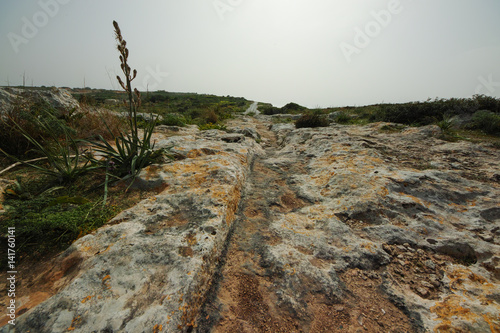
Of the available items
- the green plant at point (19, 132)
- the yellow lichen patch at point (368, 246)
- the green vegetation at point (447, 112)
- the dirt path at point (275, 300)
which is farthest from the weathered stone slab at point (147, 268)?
the green vegetation at point (447, 112)

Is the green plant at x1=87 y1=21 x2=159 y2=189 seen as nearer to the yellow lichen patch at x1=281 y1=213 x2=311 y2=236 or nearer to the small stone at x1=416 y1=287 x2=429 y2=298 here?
the yellow lichen patch at x1=281 y1=213 x2=311 y2=236

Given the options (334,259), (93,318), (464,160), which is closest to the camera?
(93,318)

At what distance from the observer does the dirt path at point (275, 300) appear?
1332 millimetres

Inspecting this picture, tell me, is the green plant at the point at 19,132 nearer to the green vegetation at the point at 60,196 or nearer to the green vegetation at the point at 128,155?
the green vegetation at the point at 60,196

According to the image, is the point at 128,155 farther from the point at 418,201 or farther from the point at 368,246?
the point at 418,201

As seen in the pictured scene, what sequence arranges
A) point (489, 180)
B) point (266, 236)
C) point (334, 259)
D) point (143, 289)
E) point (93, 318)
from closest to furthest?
point (93, 318) → point (143, 289) → point (334, 259) → point (266, 236) → point (489, 180)

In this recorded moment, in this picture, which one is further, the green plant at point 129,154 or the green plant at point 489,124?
the green plant at point 489,124

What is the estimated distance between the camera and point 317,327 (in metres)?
1.34

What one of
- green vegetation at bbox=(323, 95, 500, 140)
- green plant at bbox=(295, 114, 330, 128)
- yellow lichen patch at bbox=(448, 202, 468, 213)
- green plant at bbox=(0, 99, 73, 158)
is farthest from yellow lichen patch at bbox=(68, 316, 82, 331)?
green vegetation at bbox=(323, 95, 500, 140)

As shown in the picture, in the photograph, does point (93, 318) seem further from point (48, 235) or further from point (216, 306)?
point (48, 235)

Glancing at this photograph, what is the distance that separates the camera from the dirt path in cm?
133

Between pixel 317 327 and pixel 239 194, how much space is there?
5.86ft

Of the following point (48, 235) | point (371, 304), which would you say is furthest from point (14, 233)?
point (371, 304)

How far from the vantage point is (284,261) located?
1.75 meters
